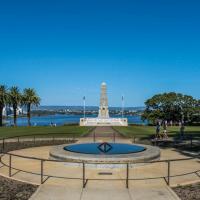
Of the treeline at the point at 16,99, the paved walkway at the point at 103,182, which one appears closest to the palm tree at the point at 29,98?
the treeline at the point at 16,99

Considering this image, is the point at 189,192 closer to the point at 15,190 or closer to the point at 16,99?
the point at 15,190

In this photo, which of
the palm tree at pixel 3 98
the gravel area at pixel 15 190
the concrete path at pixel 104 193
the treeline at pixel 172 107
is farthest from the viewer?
the palm tree at pixel 3 98

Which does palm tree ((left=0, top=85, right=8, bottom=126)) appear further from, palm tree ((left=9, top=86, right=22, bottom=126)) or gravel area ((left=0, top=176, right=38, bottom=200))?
gravel area ((left=0, top=176, right=38, bottom=200))

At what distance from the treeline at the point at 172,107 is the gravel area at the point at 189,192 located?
94.2ft

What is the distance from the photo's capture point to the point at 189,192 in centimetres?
1300

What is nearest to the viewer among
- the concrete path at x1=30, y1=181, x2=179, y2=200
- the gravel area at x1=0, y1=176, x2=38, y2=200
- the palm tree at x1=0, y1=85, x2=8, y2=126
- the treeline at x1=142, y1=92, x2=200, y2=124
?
the concrete path at x1=30, y1=181, x2=179, y2=200

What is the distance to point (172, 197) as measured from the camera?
40.1ft

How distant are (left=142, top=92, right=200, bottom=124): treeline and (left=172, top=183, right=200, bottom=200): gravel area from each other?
28.7 metres

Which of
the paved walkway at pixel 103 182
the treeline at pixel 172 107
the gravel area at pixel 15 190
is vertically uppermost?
the treeline at pixel 172 107

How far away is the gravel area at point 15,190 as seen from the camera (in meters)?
12.3

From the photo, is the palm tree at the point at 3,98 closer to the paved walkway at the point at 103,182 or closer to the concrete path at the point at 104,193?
the paved walkway at the point at 103,182

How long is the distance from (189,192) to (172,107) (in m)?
36.6

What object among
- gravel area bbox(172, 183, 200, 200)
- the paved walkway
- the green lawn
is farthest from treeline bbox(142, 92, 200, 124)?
gravel area bbox(172, 183, 200, 200)

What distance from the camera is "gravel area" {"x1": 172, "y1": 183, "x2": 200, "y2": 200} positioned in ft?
40.5
